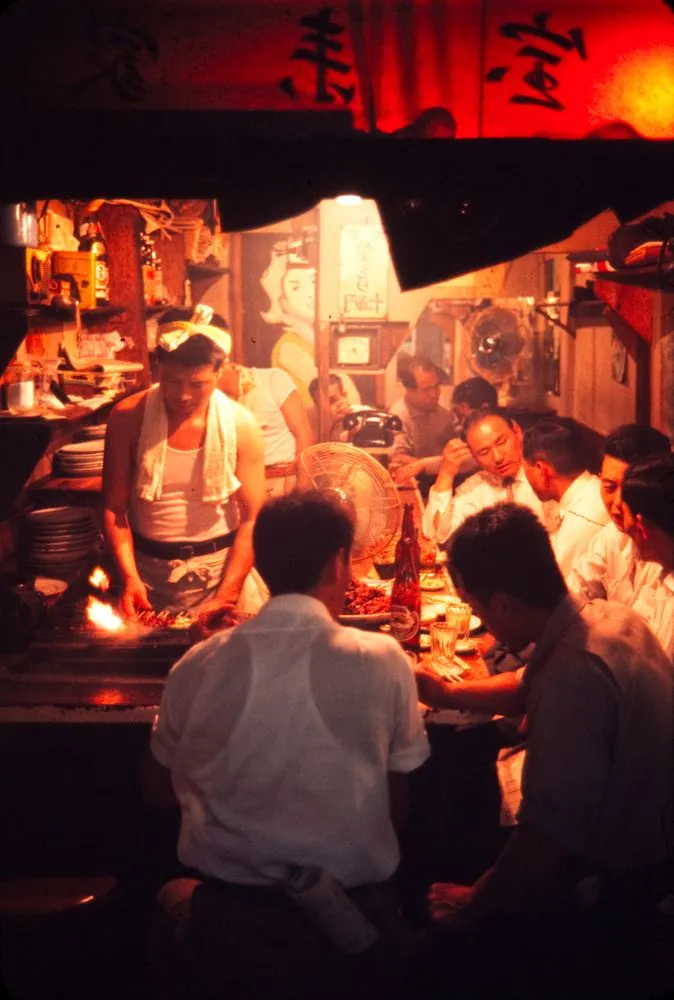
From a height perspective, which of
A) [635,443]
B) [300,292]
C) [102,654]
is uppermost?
[300,292]

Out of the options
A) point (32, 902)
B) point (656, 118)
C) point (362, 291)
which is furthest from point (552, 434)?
point (32, 902)

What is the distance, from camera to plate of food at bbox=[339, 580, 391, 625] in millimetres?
4859

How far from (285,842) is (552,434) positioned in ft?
12.7

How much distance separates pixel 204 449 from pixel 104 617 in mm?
1548

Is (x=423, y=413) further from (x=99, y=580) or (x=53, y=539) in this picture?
(x=99, y=580)

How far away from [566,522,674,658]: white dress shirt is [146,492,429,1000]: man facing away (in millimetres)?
1696

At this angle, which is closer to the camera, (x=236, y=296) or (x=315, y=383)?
(x=315, y=383)

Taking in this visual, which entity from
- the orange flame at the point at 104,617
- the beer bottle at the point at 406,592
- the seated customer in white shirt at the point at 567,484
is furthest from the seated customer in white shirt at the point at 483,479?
the orange flame at the point at 104,617

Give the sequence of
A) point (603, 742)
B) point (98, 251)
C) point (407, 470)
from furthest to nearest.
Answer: point (407, 470), point (98, 251), point (603, 742)

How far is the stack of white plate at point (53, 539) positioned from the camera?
20.5ft

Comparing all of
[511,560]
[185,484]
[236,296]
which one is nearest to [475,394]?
[236,296]

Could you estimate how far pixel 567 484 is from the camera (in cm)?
627

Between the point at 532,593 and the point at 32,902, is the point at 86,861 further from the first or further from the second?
the point at 532,593

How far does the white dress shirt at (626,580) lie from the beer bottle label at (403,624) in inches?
42.8
